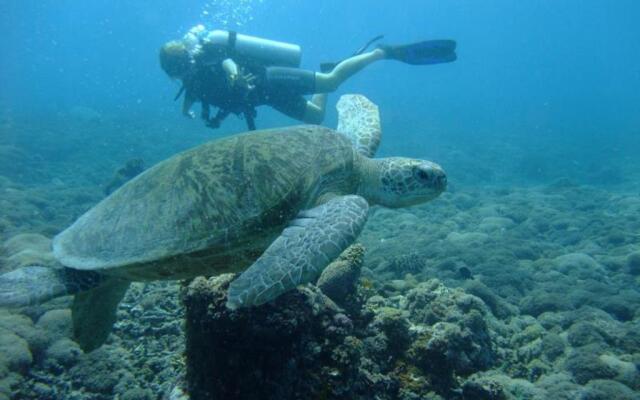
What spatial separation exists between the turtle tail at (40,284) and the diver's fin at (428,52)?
9122 mm

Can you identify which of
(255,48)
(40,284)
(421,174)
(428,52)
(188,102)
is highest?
(428,52)

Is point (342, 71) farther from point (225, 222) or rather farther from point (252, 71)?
point (225, 222)

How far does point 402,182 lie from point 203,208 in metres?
1.91

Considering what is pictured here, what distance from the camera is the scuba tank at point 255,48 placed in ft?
30.8

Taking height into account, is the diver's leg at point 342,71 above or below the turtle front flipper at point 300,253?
above

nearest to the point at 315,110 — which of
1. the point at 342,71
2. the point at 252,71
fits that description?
the point at 342,71

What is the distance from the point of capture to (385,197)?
4141mm

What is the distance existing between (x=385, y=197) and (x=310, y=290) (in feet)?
4.55

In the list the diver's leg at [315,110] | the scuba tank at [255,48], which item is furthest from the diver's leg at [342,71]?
the scuba tank at [255,48]

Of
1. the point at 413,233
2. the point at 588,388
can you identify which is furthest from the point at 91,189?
the point at 588,388

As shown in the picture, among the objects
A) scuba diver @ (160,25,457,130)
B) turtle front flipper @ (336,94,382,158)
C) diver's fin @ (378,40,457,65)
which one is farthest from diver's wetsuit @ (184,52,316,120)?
turtle front flipper @ (336,94,382,158)

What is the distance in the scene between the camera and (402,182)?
4016 millimetres

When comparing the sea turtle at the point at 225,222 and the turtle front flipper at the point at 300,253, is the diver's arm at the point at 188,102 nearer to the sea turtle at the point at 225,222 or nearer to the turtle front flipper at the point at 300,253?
the sea turtle at the point at 225,222

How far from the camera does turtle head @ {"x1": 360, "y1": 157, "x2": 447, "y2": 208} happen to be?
3.94 metres
